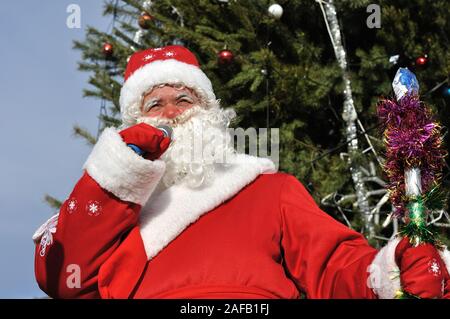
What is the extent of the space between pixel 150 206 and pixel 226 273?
455 millimetres

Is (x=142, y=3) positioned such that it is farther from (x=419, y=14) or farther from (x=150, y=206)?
(x=150, y=206)

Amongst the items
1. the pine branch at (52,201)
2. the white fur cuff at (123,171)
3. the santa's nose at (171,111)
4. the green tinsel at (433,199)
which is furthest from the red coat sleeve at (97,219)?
the pine branch at (52,201)

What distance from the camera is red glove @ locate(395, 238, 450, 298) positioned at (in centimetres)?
196

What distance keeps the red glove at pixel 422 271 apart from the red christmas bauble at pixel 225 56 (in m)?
3.41

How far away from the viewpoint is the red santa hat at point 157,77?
3.16 meters

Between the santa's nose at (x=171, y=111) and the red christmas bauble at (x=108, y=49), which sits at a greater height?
the red christmas bauble at (x=108, y=49)

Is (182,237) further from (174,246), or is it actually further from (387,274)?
(387,274)

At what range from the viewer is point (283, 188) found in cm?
277

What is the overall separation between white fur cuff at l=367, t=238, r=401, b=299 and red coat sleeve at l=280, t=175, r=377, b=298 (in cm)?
11

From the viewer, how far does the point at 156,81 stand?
3.17 metres

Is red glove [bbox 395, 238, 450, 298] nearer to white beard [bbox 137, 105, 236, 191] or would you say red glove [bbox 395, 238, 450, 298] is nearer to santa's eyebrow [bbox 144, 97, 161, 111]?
white beard [bbox 137, 105, 236, 191]

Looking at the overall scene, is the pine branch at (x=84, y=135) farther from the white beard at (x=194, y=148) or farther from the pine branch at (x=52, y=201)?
the white beard at (x=194, y=148)
